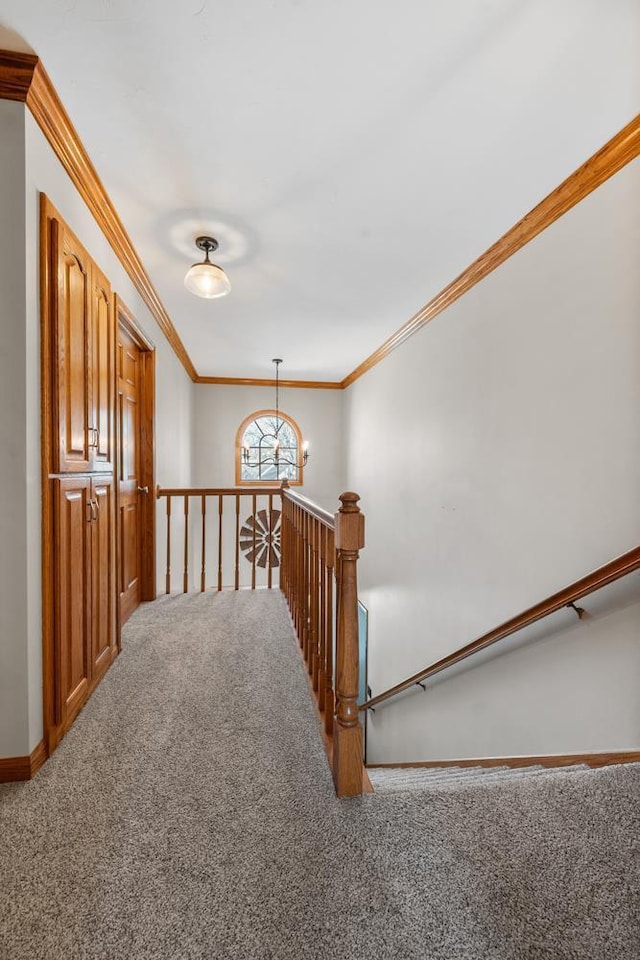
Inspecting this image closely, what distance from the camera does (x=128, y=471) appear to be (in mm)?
3033

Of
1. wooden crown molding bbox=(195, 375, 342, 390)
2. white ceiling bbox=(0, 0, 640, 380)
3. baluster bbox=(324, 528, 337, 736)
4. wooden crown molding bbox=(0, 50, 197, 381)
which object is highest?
white ceiling bbox=(0, 0, 640, 380)

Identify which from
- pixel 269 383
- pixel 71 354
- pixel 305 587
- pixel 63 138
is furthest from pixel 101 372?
pixel 269 383

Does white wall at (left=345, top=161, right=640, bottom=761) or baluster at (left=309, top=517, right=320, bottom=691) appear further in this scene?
baluster at (left=309, top=517, right=320, bottom=691)

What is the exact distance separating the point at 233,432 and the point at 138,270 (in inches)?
131

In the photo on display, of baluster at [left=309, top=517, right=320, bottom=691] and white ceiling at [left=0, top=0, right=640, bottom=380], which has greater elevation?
white ceiling at [left=0, top=0, right=640, bottom=380]

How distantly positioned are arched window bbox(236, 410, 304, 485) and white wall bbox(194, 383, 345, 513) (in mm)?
92

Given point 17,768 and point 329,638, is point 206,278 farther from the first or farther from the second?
point 17,768

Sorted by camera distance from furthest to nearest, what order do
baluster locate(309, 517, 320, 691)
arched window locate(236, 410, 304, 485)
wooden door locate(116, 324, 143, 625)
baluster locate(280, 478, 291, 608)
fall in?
arched window locate(236, 410, 304, 485) < baluster locate(280, 478, 291, 608) < wooden door locate(116, 324, 143, 625) < baluster locate(309, 517, 320, 691)

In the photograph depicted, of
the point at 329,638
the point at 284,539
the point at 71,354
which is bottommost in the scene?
the point at 329,638

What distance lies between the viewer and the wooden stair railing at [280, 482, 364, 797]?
54.4 inches

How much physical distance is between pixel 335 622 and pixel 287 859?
0.81m

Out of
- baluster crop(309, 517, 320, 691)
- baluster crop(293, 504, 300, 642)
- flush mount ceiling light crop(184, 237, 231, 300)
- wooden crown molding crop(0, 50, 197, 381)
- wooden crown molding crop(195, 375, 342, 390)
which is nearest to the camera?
wooden crown molding crop(0, 50, 197, 381)

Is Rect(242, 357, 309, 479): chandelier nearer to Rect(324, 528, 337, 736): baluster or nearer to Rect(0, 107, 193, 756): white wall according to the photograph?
Rect(324, 528, 337, 736): baluster

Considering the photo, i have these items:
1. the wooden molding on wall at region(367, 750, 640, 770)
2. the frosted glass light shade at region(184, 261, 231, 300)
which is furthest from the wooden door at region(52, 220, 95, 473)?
the wooden molding on wall at region(367, 750, 640, 770)
